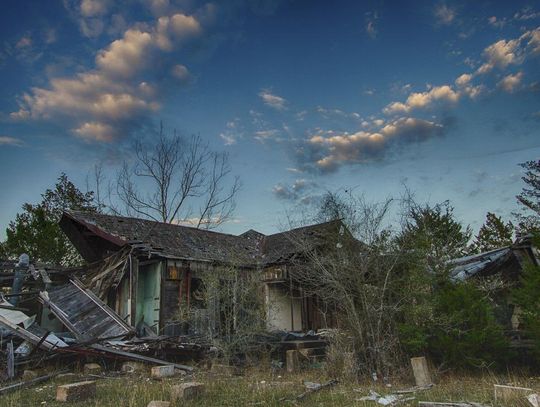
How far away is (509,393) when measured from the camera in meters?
6.22

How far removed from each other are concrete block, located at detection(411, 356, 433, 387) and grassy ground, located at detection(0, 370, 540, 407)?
0.74 feet

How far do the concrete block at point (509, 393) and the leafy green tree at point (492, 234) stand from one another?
29.0 meters

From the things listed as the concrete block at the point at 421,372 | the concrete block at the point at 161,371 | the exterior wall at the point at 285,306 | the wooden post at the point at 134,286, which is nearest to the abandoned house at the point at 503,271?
the concrete block at the point at 421,372

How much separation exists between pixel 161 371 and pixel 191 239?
27.4 ft

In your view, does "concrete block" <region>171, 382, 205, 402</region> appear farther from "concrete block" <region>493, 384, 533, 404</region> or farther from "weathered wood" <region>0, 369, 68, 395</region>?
"concrete block" <region>493, 384, 533, 404</region>

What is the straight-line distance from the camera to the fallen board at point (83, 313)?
11664 mm

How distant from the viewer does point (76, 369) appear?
1049 centimetres

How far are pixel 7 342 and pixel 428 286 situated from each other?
1066cm

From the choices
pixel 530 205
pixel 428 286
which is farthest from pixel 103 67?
pixel 530 205

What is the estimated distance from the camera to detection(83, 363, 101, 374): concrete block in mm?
10195

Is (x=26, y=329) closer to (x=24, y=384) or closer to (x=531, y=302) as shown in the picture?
(x=24, y=384)

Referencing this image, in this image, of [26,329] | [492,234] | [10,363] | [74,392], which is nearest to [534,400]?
[74,392]

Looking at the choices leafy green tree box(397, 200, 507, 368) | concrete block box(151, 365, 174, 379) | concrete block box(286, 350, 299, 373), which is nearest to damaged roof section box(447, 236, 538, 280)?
leafy green tree box(397, 200, 507, 368)

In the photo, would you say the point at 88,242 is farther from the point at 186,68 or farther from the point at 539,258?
the point at 539,258
